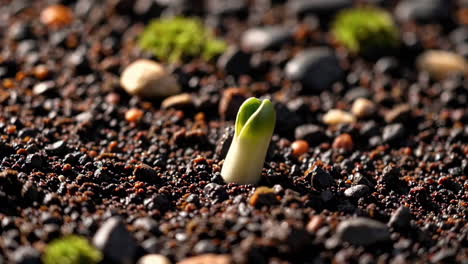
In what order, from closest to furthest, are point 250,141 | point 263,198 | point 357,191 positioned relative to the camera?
point 263,198 < point 250,141 < point 357,191

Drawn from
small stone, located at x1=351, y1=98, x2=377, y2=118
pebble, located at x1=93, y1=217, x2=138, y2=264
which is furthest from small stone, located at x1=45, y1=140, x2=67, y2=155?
small stone, located at x1=351, y1=98, x2=377, y2=118

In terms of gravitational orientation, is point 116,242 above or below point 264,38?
Answer: below

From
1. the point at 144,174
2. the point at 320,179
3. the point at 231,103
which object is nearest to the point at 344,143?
the point at 320,179

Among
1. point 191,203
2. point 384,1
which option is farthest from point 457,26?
point 191,203

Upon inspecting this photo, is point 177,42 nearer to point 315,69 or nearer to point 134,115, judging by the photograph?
point 134,115

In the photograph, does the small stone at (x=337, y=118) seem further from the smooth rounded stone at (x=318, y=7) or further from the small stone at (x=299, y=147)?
the smooth rounded stone at (x=318, y=7)

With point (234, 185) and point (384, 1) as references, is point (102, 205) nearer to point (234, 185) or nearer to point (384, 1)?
point (234, 185)

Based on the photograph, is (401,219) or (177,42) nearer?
(401,219)

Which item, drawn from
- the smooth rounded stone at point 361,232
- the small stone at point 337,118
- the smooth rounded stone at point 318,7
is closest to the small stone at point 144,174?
the smooth rounded stone at point 361,232
